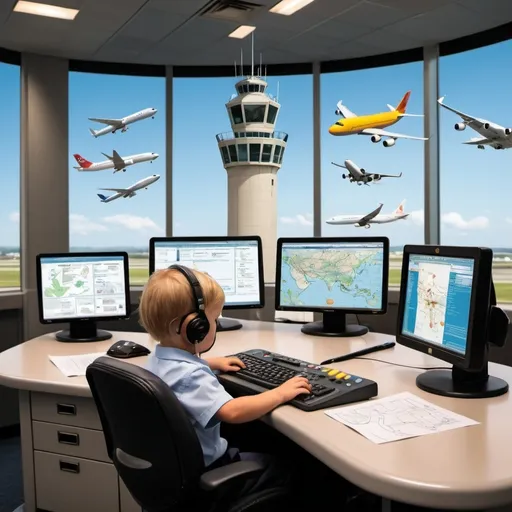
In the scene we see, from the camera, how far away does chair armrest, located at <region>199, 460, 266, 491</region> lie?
1263 mm

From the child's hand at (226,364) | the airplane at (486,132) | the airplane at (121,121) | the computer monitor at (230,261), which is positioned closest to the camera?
the child's hand at (226,364)

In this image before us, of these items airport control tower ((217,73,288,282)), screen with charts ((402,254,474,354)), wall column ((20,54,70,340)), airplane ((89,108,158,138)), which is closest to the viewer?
screen with charts ((402,254,474,354))

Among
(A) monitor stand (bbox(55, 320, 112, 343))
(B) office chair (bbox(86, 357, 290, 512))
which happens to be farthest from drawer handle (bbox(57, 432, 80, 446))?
(B) office chair (bbox(86, 357, 290, 512))

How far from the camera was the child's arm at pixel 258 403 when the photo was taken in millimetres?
1343

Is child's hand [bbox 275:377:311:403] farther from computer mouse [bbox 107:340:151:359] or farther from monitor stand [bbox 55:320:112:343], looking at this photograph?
monitor stand [bbox 55:320:112:343]

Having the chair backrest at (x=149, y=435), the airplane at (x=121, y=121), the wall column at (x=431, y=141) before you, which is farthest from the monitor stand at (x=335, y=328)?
the airplane at (x=121, y=121)

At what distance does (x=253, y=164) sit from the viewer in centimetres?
525

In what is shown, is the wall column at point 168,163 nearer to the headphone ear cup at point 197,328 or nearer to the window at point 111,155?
the window at point 111,155

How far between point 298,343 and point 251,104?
306 cm

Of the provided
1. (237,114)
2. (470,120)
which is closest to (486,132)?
(470,120)

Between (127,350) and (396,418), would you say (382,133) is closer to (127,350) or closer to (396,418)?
(127,350)

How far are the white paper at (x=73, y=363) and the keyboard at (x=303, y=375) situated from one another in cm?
54

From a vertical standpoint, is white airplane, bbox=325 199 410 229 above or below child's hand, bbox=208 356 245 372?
above

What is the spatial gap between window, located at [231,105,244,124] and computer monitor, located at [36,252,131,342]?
2749 millimetres
